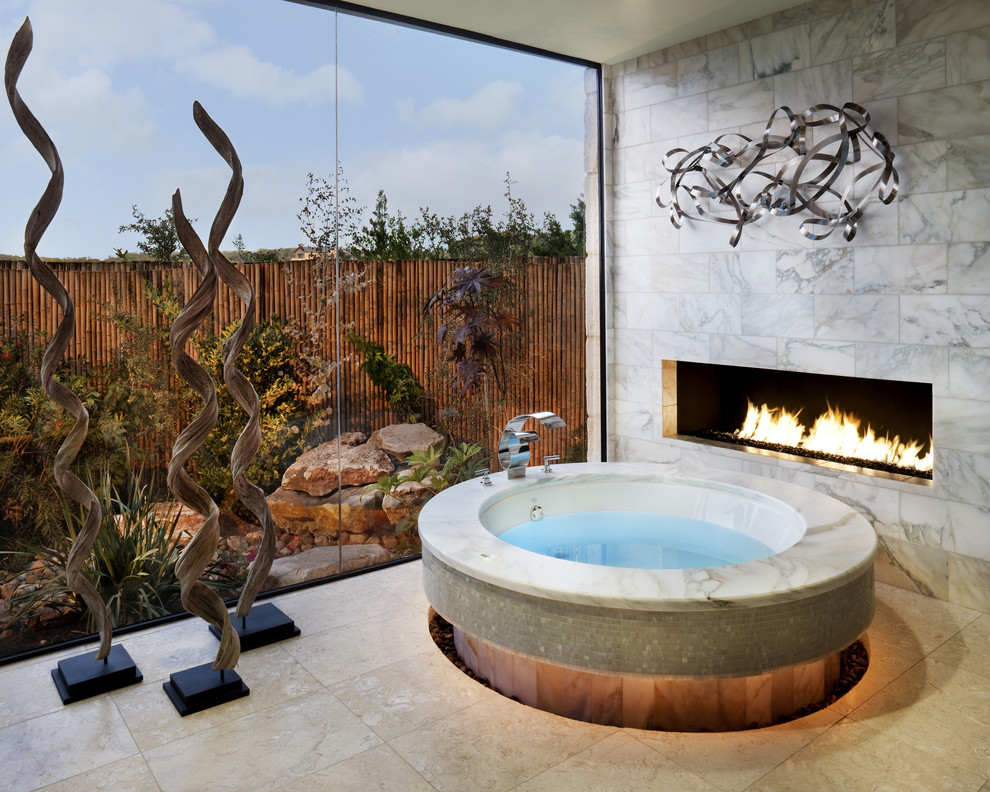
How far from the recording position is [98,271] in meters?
3.23

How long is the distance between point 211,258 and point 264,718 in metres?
1.55

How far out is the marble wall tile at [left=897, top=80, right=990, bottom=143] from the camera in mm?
3127

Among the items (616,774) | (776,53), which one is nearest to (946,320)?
(776,53)

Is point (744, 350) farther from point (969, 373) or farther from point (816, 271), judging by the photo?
point (969, 373)

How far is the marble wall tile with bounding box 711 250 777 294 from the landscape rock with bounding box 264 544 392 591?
2301mm

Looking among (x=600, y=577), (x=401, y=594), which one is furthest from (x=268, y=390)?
(x=600, y=577)

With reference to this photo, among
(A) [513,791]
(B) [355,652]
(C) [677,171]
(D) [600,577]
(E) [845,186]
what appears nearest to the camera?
(A) [513,791]

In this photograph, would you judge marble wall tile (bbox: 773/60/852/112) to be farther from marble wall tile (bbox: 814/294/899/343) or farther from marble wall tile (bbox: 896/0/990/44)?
marble wall tile (bbox: 814/294/899/343)

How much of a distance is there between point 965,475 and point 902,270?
3.03 feet

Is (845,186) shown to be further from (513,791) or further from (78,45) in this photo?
(78,45)

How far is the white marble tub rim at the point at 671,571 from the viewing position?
229cm

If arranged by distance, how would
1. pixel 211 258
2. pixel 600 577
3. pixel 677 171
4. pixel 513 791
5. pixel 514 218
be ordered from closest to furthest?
pixel 513 791, pixel 600 577, pixel 211 258, pixel 677 171, pixel 514 218

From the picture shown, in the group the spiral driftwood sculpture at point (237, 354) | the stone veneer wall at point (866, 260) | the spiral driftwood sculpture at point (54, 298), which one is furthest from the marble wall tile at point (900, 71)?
the spiral driftwood sculpture at point (54, 298)

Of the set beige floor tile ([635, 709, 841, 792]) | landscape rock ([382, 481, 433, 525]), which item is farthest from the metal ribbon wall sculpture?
beige floor tile ([635, 709, 841, 792])
